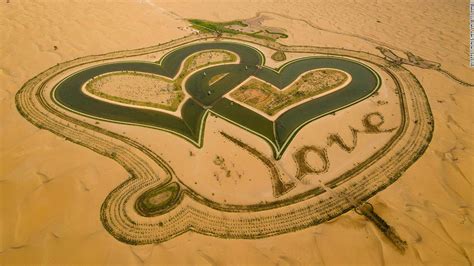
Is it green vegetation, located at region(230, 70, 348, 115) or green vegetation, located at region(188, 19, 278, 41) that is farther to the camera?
green vegetation, located at region(188, 19, 278, 41)

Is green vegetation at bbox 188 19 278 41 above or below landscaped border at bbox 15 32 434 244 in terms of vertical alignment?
above

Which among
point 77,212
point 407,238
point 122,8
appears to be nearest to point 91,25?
point 122,8

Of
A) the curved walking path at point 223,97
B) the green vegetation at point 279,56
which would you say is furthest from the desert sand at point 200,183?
the curved walking path at point 223,97

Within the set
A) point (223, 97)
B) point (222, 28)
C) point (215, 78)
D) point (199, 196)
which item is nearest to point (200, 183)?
point (199, 196)

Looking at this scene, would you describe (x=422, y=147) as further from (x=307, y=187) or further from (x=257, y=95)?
(x=257, y=95)

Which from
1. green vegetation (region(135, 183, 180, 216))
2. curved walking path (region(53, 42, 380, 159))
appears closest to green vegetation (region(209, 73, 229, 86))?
curved walking path (region(53, 42, 380, 159))

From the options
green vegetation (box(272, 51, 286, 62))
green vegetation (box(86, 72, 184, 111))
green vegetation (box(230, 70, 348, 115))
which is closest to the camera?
green vegetation (box(86, 72, 184, 111))

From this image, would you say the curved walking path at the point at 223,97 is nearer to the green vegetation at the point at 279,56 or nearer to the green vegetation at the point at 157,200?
the green vegetation at the point at 279,56

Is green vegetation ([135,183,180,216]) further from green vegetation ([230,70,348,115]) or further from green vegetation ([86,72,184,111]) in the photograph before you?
green vegetation ([230,70,348,115])

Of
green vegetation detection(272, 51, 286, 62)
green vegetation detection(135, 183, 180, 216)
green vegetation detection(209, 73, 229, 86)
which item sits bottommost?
green vegetation detection(135, 183, 180, 216)
